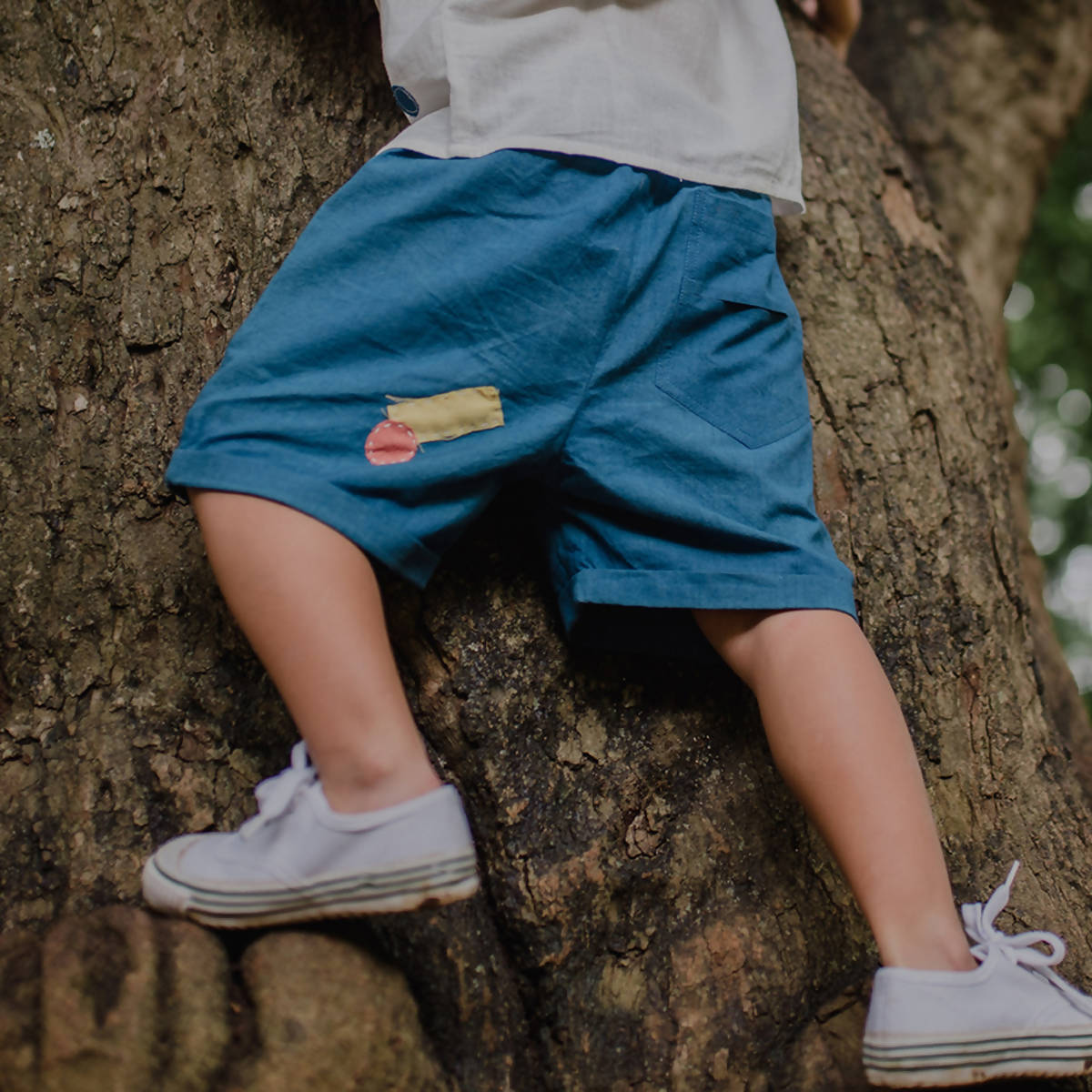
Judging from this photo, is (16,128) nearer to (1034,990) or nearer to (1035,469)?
(1034,990)

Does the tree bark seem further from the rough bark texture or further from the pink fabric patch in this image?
the pink fabric patch

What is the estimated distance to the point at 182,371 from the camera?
4.92 feet

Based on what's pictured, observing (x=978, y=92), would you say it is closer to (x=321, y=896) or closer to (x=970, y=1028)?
(x=970, y=1028)

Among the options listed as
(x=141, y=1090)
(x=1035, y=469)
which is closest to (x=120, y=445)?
(x=141, y=1090)

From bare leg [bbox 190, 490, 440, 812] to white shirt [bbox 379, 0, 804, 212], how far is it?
0.54m

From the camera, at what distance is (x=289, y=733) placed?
1418 millimetres

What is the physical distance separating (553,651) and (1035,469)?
27.0ft

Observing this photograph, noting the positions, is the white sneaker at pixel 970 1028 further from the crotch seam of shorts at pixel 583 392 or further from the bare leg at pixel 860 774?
the crotch seam of shorts at pixel 583 392

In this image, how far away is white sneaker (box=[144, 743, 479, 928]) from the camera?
3.57ft

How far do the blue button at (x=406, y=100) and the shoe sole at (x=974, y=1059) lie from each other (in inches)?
52.9

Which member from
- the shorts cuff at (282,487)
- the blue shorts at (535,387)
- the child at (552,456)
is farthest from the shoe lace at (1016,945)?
the shorts cuff at (282,487)

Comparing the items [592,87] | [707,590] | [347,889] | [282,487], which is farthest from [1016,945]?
[592,87]

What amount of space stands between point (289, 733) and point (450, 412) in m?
0.55

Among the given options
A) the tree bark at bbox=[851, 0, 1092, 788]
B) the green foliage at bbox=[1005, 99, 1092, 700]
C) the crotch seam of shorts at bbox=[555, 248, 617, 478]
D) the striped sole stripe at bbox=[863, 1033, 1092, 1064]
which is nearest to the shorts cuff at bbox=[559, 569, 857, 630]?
the crotch seam of shorts at bbox=[555, 248, 617, 478]
